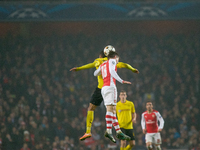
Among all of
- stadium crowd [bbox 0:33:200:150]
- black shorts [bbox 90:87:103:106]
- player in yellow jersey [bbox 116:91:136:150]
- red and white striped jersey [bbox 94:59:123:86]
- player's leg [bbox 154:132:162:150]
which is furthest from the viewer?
stadium crowd [bbox 0:33:200:150]

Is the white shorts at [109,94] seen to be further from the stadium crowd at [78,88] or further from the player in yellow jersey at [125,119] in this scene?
the stadium crowd at [78,88]

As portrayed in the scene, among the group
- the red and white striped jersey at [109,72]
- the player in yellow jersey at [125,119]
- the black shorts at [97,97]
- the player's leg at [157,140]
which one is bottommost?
the player's leg at [157,140]

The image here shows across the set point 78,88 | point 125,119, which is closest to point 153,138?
point 125,119

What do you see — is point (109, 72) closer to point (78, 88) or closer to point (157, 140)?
point (157, 140)

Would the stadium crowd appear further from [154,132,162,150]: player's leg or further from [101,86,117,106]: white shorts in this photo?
[101,86,117,106]: white shorts

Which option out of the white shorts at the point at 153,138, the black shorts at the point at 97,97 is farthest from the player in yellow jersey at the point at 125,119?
the black shorts at the point at 97,97

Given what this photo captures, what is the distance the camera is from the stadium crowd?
1473 centimetres

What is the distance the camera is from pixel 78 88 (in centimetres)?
1828

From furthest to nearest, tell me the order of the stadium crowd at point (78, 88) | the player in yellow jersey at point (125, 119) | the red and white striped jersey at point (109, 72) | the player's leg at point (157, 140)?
the stadium crowd at point (78, 88)
the player's leg at point (157, 140)
the player in yellow jersey at point (125, 119)
the red and white striped jersey at point (109, 72)

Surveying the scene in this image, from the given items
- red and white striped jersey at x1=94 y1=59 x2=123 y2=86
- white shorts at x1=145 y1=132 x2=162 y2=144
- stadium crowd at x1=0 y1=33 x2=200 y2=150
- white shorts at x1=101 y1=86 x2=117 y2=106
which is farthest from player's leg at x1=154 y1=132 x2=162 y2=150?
red and white striped jersey at x1=94 y1=59 x2=123 y2=86

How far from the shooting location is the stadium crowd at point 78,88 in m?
14.7

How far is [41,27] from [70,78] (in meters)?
5.98

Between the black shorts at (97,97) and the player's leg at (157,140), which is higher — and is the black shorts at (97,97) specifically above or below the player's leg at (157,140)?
above

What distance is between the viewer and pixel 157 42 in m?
22.0
